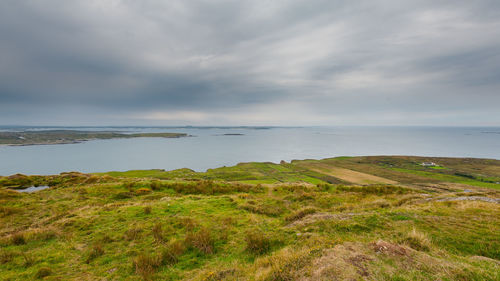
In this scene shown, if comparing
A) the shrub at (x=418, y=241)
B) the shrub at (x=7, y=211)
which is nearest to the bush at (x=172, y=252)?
the shrub at (x=418, y=241)

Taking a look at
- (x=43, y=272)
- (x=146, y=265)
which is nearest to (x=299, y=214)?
(x=146, y=265)

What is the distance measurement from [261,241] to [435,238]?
250 inches

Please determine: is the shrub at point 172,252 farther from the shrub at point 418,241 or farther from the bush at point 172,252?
the shrub at point 418,241

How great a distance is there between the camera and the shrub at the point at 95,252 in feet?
22.7

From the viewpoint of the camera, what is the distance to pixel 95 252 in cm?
719

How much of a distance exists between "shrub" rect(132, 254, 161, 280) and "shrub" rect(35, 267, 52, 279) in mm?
2519

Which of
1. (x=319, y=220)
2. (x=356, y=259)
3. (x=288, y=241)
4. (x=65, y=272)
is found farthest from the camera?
(x=319, y=220)

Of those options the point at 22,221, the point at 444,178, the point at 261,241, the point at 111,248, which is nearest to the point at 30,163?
the point at 22,221

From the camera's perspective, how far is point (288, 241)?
7211mm

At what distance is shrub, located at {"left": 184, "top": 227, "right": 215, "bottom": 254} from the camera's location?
23.6ft

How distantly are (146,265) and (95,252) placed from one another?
2749mm

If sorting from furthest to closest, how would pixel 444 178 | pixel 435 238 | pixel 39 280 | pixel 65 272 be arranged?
pixel 444 178 → pixel 435 238 → pixel 65 272 → pixel 39 280

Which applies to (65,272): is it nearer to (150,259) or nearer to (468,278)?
(150,259)

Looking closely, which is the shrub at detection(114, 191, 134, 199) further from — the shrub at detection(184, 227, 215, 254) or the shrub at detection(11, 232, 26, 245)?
the shrub at detection(184, 227, 215, 254)
